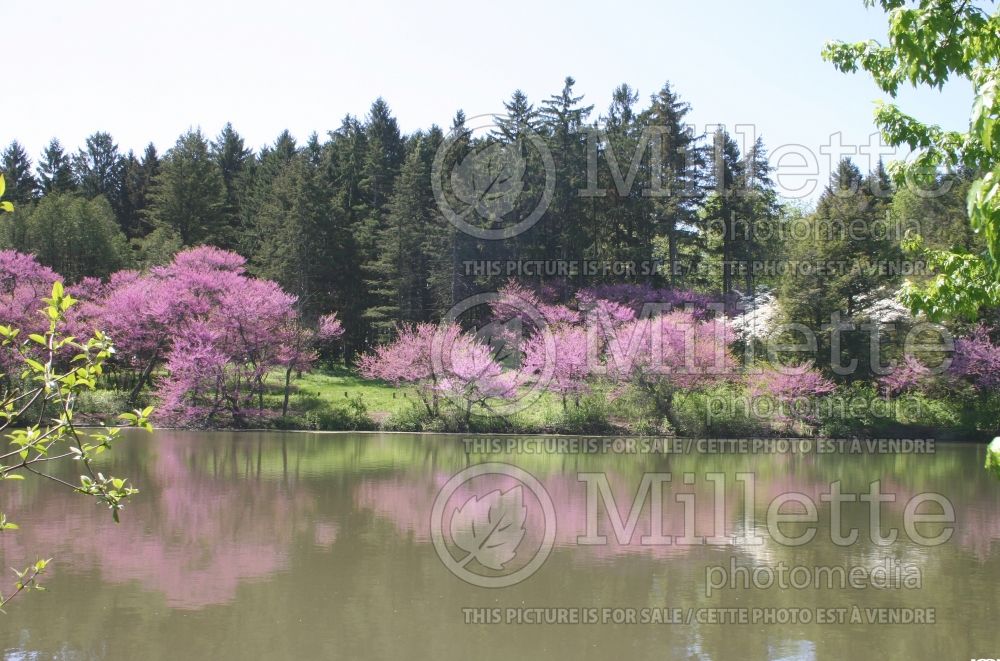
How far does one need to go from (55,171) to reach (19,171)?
2.18 m

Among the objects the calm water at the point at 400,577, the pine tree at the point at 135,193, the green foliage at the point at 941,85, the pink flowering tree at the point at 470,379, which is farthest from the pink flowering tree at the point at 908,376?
the pine tree at the point at 135,193

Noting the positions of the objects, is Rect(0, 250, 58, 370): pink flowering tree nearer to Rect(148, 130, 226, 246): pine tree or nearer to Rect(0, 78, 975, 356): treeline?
Rect(0, 78, 975, 356): treeline

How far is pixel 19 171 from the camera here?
4825 centimetres

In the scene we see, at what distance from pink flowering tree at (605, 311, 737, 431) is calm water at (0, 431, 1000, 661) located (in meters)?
8.13

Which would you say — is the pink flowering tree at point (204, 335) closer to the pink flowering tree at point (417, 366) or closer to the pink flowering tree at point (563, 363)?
the pink flowering tree at point (417, 366)

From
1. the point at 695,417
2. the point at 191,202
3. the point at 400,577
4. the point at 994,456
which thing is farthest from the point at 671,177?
the point at 994,456

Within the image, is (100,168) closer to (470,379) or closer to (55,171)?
(55,171)

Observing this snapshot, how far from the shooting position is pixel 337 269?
128ft

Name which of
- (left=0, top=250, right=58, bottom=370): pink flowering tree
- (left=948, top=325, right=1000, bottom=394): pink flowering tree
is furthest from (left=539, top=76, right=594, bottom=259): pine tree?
(left=0, top=250, right=58, bottom=370): pink flowering tree

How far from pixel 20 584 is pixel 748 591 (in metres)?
8.63

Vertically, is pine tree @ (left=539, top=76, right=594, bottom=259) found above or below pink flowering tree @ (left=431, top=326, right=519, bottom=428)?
above

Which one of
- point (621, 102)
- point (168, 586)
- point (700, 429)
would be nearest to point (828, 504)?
point (700, 429)

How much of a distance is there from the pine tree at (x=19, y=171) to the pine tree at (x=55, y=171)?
0.66m

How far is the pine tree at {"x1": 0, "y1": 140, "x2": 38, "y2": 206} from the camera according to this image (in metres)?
46.2
